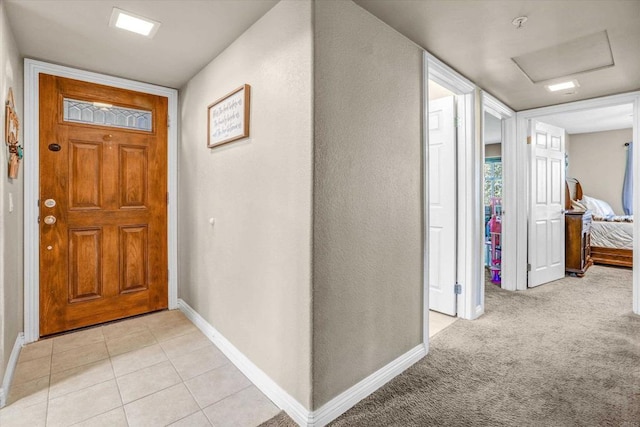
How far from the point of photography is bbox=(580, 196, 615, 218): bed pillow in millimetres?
5695

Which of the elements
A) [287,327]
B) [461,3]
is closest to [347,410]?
[287,327]

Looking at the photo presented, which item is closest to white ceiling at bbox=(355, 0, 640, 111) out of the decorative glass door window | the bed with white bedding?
the decorative glass door window

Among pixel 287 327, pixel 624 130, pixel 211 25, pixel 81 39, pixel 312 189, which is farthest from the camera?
pixel 624 130

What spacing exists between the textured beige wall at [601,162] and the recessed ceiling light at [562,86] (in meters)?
4.13

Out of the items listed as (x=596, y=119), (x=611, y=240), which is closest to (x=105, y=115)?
(x=596, y=119)

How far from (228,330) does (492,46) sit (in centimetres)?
271

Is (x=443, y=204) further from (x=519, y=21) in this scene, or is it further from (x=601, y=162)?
(x=601, y=162)

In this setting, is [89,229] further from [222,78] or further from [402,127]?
[402,127]

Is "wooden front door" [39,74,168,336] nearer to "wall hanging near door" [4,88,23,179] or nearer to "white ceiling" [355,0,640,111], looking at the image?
"wall hanging near door" [4,88,23,179]

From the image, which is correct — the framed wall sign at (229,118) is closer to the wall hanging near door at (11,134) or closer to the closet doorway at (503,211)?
the wall hanging near door at (11,134)

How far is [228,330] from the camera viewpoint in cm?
226

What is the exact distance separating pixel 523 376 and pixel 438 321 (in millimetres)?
904

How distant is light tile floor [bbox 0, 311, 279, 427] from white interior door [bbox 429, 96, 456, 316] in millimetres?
1977

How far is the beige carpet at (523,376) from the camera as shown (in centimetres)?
162
